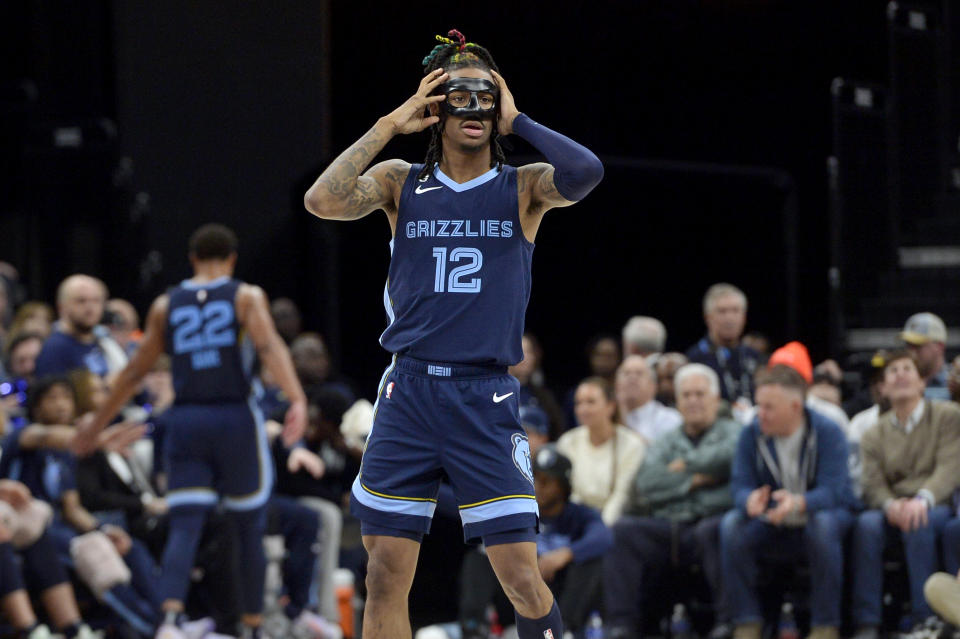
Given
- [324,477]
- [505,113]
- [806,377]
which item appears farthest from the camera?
[324,477]

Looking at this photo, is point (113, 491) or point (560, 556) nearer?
point (560, 556)

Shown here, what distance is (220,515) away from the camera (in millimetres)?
7629

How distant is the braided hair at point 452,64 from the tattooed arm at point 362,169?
3.6 inches

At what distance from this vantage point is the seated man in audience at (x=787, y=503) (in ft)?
24.6

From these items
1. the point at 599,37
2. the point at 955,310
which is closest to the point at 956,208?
the point at 955,310

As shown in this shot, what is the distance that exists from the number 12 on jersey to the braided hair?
1.04 ft

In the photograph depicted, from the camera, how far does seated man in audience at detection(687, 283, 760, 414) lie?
8.91 m

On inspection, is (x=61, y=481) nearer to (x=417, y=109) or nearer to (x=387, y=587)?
(x=387, y=587)

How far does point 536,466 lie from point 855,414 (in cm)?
241

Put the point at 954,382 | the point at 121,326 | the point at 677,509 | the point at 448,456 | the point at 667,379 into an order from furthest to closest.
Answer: the point at 121,326, the point at 667,379, the point at 677,509, the point at 954,382, the point at 448,456

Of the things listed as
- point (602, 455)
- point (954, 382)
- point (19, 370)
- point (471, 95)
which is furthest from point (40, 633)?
point (954, 382)

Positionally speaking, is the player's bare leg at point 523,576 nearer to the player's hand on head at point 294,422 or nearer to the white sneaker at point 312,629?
the player's hand on head at point 294,422

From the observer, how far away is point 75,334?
29.1 ft

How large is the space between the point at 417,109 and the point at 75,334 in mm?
4873
